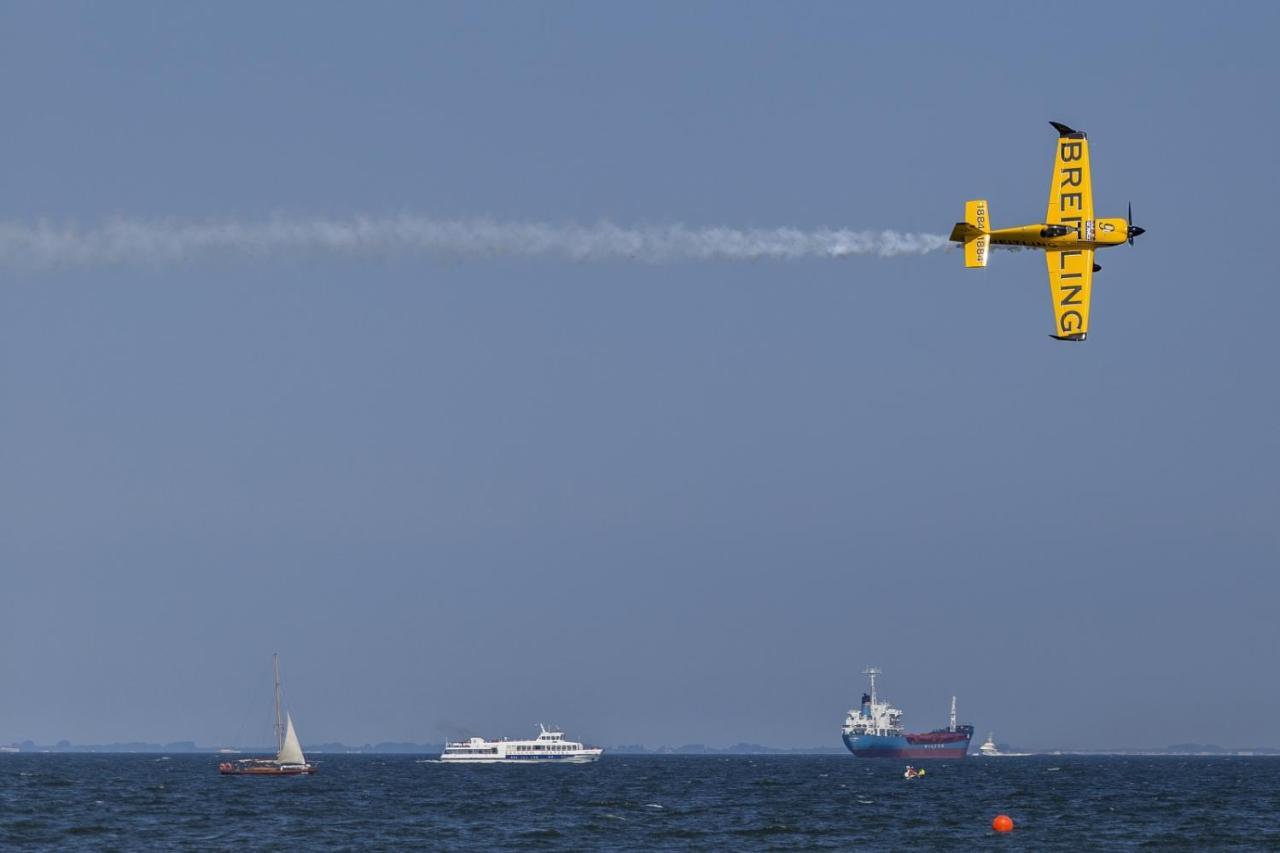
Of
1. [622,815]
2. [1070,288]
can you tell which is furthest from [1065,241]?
[622,815]

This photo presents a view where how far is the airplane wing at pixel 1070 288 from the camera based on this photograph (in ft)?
211

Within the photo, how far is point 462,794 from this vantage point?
13025 cm

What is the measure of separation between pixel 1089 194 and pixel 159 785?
390 ft

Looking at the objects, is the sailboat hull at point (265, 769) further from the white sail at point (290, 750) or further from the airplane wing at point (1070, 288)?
the airplane wing at point (1070, 288)

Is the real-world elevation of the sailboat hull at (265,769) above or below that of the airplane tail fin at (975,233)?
below

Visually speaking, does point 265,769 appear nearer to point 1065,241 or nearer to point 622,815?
point 622,815

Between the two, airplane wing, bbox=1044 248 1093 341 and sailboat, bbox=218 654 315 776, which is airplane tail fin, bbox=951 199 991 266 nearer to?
airplane wing, bbox=1044 248 1093 341

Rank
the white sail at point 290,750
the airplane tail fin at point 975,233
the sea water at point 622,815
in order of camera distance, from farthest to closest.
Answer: the white sail at point 290,750
the sea water at point 622,815
the airplane tail fin at point 975,233


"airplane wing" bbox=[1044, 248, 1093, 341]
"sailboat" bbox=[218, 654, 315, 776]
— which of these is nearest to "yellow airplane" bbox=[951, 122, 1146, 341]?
"airplane wing" bbox=[1044, 248, 1093, 341]

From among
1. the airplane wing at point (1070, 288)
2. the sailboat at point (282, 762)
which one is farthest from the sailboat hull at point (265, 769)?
the airplane wing at point (1070, 288)

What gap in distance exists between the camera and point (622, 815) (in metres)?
100

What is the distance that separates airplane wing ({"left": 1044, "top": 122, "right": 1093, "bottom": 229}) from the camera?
6512 centimetres

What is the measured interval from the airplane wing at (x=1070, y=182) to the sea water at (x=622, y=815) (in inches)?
1177

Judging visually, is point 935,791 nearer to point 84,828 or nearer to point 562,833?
point 562,833
